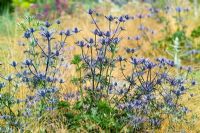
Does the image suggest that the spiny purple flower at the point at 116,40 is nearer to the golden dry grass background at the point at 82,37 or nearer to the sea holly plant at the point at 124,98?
the sea holly plant at the point at 124,98

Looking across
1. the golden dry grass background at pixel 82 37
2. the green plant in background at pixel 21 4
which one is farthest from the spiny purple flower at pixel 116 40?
the green plant in background at pixel 21 4

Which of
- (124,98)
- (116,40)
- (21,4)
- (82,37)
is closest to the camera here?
(116,40)

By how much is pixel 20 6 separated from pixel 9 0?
115 centimetres

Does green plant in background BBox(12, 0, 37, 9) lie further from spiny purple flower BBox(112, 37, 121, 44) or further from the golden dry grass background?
spiny purple flower BBox(112, 37, 121, 44)

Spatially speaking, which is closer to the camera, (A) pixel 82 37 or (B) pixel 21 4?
(A) pixel 82 37

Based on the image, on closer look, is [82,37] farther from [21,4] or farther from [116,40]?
Result: [21,4]

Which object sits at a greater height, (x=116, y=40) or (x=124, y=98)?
(x=116, y=40)


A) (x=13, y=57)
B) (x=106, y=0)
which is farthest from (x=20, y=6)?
(x=13, y=57)

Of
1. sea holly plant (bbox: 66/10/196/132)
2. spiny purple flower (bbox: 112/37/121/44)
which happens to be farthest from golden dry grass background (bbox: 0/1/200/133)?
spiny purple flower (bbox: 112/37/121/44)

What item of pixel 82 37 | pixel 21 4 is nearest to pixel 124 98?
pixel 82 37

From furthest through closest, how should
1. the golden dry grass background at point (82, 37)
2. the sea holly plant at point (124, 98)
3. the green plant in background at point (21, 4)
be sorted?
1. the green plant in background at point (21, 4)
2. the golden dry grass background at point (82, 37)
3. the sea holly plant at point (124, 98)

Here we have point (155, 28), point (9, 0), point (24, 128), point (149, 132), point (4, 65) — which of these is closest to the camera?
point (24, 128)

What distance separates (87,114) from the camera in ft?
13.0

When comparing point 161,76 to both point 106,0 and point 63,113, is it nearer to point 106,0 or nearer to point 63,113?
point 63,113
